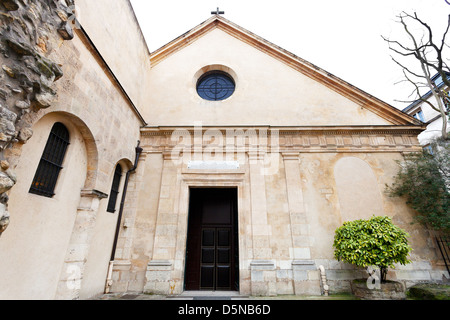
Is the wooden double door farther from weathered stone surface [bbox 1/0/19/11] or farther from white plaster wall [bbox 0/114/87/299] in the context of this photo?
weathered stone surface [bbox 1/0/19/11]

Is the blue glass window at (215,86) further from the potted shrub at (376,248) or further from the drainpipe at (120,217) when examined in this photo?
the potted shrub at (376,248)

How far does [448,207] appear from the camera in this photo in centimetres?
559

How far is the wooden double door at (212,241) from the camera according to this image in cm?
641

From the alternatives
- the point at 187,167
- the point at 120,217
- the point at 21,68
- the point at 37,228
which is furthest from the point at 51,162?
the point at 187,167

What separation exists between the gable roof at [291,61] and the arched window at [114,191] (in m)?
4.98

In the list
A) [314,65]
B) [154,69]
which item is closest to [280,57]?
[314,65]

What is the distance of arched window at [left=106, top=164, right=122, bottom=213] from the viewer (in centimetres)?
579

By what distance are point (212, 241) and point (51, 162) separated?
193 inches

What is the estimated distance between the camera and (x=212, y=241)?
6816 mm

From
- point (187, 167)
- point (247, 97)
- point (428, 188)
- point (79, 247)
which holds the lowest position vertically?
point (79, 247)

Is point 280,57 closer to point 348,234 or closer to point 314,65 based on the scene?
point 314,65

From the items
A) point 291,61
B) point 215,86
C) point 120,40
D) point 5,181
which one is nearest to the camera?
point 5,181

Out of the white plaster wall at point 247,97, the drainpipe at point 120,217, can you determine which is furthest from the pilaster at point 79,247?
the white plaster wall at point 247,97

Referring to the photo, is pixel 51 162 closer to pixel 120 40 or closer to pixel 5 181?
pixel 5 181
